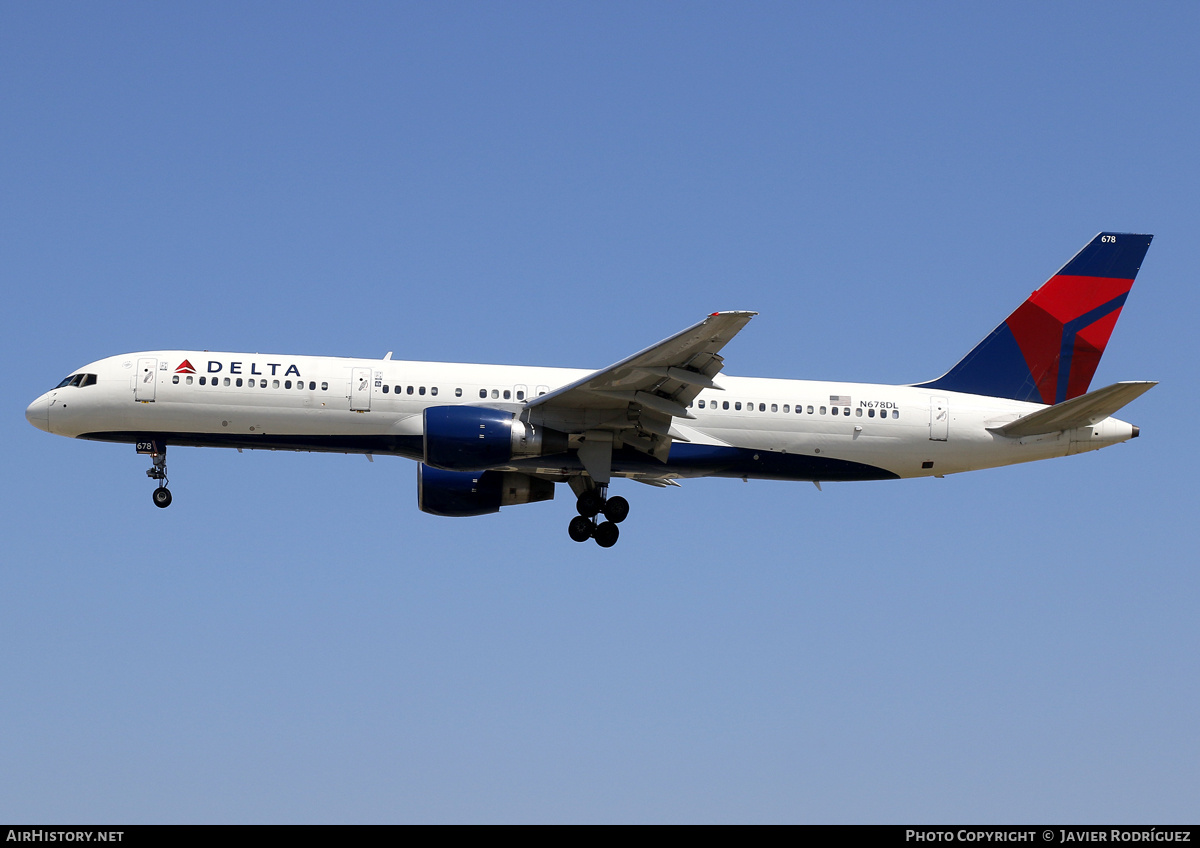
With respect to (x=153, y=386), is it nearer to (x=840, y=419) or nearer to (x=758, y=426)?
(x=758, y=426)

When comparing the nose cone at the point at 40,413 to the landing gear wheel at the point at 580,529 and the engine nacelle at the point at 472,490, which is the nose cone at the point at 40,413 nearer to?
the engine nacelle at the point at 472,490

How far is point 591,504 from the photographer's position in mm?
35344

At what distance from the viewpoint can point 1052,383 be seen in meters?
37.1

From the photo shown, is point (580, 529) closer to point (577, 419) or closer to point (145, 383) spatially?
point (577, 419)

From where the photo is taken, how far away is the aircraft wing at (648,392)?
98.2ft

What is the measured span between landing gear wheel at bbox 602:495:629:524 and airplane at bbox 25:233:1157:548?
42mm

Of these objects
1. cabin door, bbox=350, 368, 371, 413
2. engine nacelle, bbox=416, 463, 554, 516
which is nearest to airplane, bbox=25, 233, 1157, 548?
cabin door, bbox=350, 368, 371, 413

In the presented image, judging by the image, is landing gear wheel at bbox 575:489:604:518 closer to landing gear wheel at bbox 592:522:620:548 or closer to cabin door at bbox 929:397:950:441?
landing gear wheel at bbox 592:522:620:548

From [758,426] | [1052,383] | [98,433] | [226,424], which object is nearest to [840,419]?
[758,426]

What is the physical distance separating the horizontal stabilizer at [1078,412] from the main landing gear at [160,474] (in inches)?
863

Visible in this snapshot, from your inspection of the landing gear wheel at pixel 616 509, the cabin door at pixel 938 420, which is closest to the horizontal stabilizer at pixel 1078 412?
the cabin door at pixel 938 420

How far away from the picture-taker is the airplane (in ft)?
107
